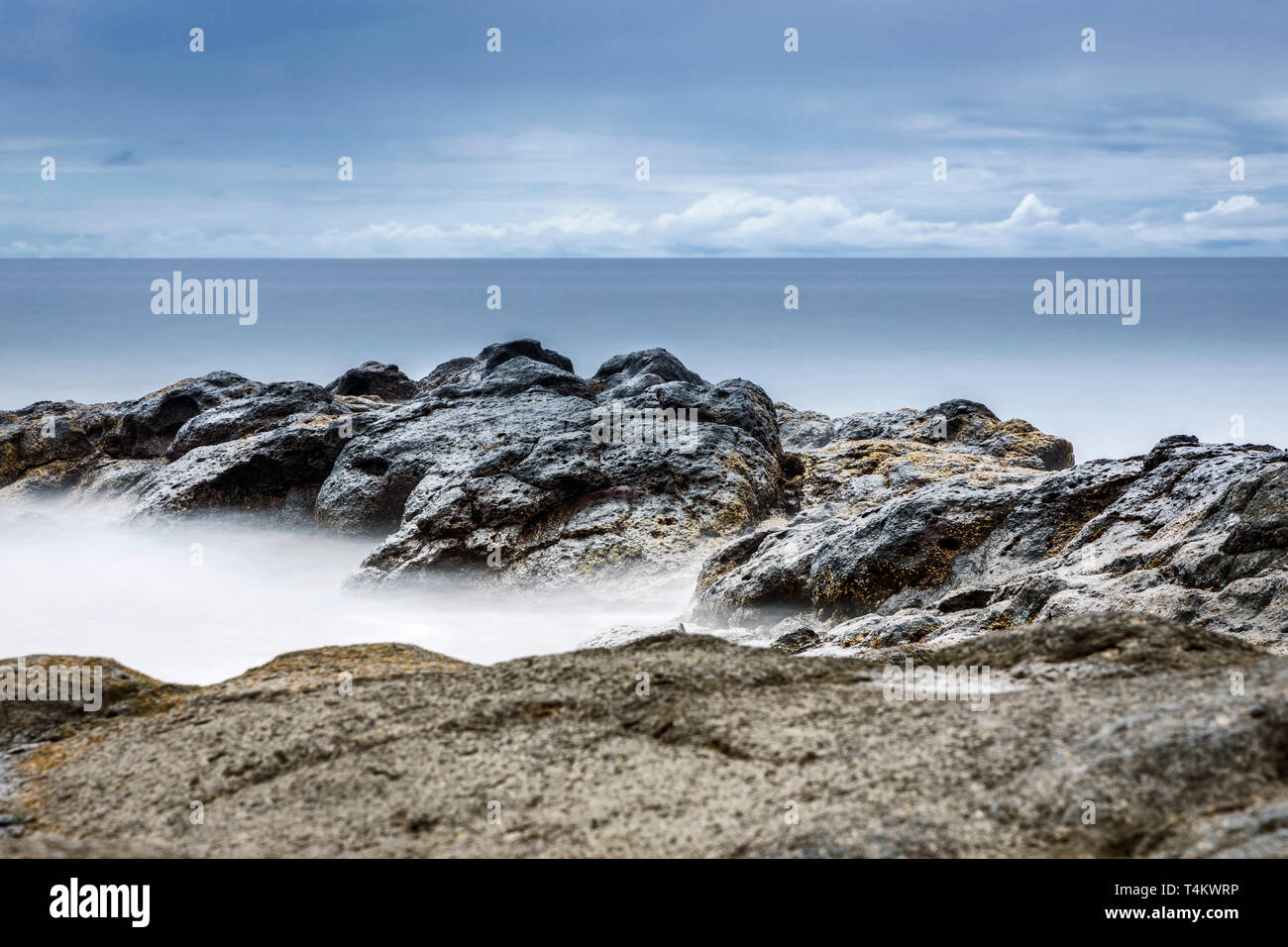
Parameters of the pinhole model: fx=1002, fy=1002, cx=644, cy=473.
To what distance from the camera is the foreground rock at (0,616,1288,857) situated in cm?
457

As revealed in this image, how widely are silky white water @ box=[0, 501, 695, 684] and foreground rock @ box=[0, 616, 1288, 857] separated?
26.1ft

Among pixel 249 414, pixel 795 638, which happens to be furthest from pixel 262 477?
pixel 795 638

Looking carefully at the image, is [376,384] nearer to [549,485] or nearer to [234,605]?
[549,485]

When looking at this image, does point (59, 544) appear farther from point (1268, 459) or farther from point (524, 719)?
point (1268, 459)

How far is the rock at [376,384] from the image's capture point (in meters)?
33.0

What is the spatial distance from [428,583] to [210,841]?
42.4 feet

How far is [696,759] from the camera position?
18.3 feet

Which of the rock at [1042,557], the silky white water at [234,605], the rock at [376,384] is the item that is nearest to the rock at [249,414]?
the silky white water at [234,605]

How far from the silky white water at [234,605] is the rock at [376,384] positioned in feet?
37.0

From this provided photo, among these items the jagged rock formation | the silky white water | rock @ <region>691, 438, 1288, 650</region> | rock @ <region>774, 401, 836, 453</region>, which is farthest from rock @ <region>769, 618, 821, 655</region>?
rock @ <region>774, 401, 836, 453</region>

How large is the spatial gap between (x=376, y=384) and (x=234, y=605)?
16.2 metres

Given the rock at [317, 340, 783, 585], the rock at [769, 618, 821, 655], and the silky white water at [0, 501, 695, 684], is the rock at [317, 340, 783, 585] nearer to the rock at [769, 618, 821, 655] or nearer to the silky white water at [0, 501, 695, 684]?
the silky white water at [0, 501, 695, 684]

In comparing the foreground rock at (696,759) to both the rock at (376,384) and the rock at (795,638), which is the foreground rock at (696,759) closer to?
the rock at (795,638)
